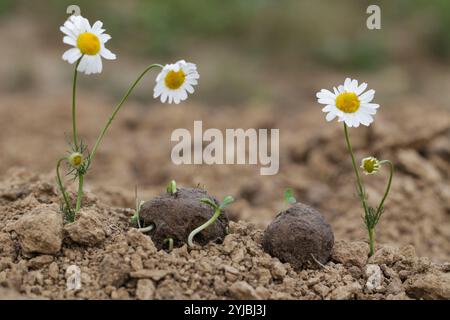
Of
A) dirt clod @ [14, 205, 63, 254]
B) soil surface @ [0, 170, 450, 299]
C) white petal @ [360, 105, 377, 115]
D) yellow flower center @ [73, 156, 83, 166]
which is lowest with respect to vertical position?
soil surface @ [0, 170, 450, 299]

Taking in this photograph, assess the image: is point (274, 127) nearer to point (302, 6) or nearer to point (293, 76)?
point (293, 76)

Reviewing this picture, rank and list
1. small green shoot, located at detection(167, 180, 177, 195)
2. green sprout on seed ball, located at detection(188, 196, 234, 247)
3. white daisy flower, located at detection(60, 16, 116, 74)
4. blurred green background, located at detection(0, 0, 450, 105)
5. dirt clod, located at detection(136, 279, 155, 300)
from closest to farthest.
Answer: dirt clod, located at detection(136, 279, 155, 300), white daisy flower, located at detection(60, 16, 116, 74), green sprout on seed ball, located at detection(188, 196, 234, 247), small green shoot, located at detection(167, 180, 177, 195), blurred green background, located at detection(0, 0, 450, 105)

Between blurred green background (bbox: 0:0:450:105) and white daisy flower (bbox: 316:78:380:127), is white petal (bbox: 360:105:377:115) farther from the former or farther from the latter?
blurred green background (bbox: 0:0:450:105)

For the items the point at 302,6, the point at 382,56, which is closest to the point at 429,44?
the point at 382,56

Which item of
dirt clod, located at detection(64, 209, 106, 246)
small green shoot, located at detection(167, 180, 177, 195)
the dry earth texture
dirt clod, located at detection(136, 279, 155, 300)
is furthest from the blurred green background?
dirt clod, located at detection(136, 279, 155, 300)

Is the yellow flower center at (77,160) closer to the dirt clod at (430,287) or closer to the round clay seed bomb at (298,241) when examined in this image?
the round clay seed bomb at (298,241)

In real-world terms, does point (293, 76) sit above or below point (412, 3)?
below

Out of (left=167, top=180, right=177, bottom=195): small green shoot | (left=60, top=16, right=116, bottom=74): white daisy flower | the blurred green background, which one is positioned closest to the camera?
(left=60, top=16, right=116, bottom=74): white daisy flower
